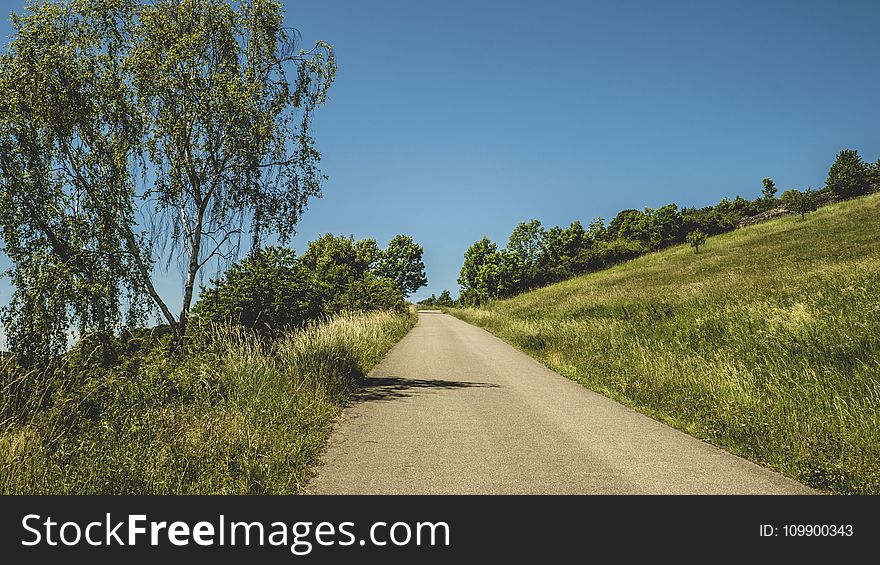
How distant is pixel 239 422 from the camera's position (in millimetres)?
6160

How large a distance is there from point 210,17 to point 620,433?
522 inches

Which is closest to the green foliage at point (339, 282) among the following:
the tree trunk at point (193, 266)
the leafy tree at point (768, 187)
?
the tree trunk at point (193, 266)

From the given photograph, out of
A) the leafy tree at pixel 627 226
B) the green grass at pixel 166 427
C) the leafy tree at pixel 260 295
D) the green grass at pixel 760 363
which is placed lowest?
the green grass at pixel 760 363

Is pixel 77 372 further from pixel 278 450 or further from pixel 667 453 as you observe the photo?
pixel 667 453

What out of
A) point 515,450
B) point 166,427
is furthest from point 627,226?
point 166,427

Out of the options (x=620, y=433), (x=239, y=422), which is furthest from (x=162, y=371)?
Answer: (x=620, y=433)

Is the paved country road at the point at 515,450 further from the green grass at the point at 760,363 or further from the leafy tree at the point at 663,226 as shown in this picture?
the leafy tree at the point at 663,226

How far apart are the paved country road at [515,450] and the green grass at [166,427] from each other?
1.70 ft

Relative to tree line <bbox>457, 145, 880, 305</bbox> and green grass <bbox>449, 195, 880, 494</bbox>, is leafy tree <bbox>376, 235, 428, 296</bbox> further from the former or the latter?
green grass <bbox>449, 195, 880, 494</bbox>

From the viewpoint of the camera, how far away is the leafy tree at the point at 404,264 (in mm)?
95562

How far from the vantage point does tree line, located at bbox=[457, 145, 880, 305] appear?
67375mm

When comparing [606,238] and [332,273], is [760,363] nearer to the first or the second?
[332,273]

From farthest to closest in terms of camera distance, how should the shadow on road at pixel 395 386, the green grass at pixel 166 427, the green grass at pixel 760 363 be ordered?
the shadow on road at pixel 395 386 < the green grass at pixel 760 363 < the green grass at pixel 166 427

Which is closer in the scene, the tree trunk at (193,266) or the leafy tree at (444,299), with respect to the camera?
the tree trunk at (193,266)
